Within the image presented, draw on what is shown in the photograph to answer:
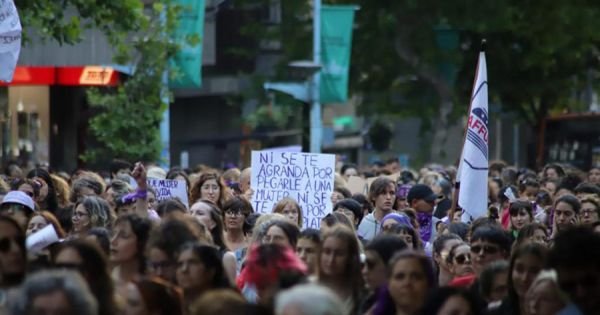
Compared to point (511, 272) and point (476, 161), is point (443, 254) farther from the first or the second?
point (476, 161)

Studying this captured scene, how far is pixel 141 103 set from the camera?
87.6 feet

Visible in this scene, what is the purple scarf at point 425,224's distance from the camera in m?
15.7

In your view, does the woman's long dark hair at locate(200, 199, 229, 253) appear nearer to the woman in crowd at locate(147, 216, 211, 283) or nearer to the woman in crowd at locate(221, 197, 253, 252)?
the woman in crowd at locate(221, 197, 253, 252)

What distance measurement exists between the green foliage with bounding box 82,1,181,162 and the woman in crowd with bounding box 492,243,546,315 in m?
17.2

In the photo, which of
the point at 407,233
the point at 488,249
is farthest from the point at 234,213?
the point at 488,249

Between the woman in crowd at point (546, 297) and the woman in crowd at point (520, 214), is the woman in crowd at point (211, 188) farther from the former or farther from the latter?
the woman in crowd at point (546, 297)

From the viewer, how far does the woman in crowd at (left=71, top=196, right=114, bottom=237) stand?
13102mm

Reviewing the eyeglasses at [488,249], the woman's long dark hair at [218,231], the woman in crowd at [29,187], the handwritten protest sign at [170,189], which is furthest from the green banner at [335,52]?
the eyeglasses at [488,249]

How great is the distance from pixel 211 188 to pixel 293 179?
85 cm

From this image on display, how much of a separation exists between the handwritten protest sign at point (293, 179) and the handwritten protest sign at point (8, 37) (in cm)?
284

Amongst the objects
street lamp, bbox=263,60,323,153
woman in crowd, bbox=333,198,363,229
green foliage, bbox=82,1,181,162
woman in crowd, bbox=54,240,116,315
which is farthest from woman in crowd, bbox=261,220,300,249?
A: street lamp, bbox=263,60,323,153

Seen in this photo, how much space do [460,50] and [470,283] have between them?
31172mm

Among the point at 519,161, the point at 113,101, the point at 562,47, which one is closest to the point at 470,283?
the point at 113,101

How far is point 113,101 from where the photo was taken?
1054 inches
